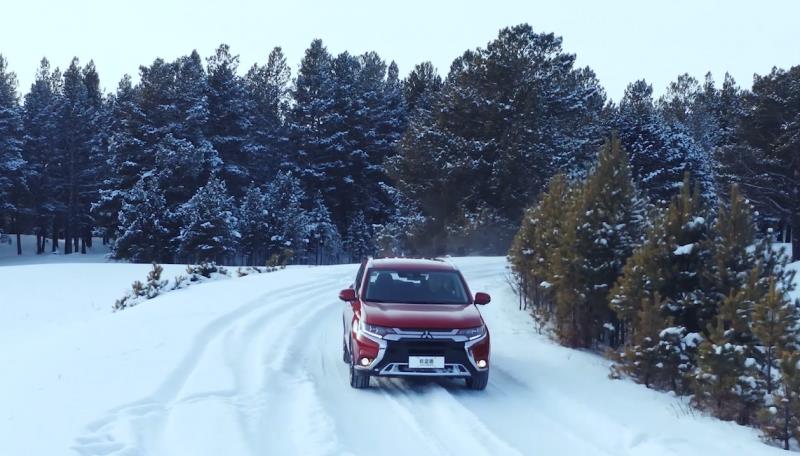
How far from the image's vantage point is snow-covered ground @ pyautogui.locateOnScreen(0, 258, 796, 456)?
289 inches

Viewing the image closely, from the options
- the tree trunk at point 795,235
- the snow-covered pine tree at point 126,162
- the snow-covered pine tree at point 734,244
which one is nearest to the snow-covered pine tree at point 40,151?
the snow-covered pine tree at point 126,162

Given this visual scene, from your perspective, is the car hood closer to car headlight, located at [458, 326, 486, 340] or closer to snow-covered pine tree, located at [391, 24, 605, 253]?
car headlight, located at [458, 326, 486, 340]

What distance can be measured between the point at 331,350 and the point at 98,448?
20.8ft

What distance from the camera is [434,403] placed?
9.19m

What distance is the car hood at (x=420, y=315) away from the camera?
9.65 m

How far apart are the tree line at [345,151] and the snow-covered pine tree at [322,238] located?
18 centimetres

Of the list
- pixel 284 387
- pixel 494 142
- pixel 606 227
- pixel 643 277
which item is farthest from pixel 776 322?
pixel 494 142

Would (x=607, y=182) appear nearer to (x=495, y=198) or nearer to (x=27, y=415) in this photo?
(x=27, y=415)

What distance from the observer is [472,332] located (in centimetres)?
974

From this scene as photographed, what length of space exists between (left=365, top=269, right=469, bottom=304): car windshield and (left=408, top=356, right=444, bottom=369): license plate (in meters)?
1.38

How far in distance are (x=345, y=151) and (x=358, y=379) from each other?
188ft

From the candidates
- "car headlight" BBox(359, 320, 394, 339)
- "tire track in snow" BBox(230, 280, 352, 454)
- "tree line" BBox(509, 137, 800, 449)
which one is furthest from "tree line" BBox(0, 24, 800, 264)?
"car headlight" BBox(359, 320, 394, 339)

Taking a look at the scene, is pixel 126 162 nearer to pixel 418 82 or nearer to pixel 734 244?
pixel 418 82

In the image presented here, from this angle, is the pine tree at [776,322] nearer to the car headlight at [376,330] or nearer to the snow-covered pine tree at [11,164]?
the car headlight at [376,330]
